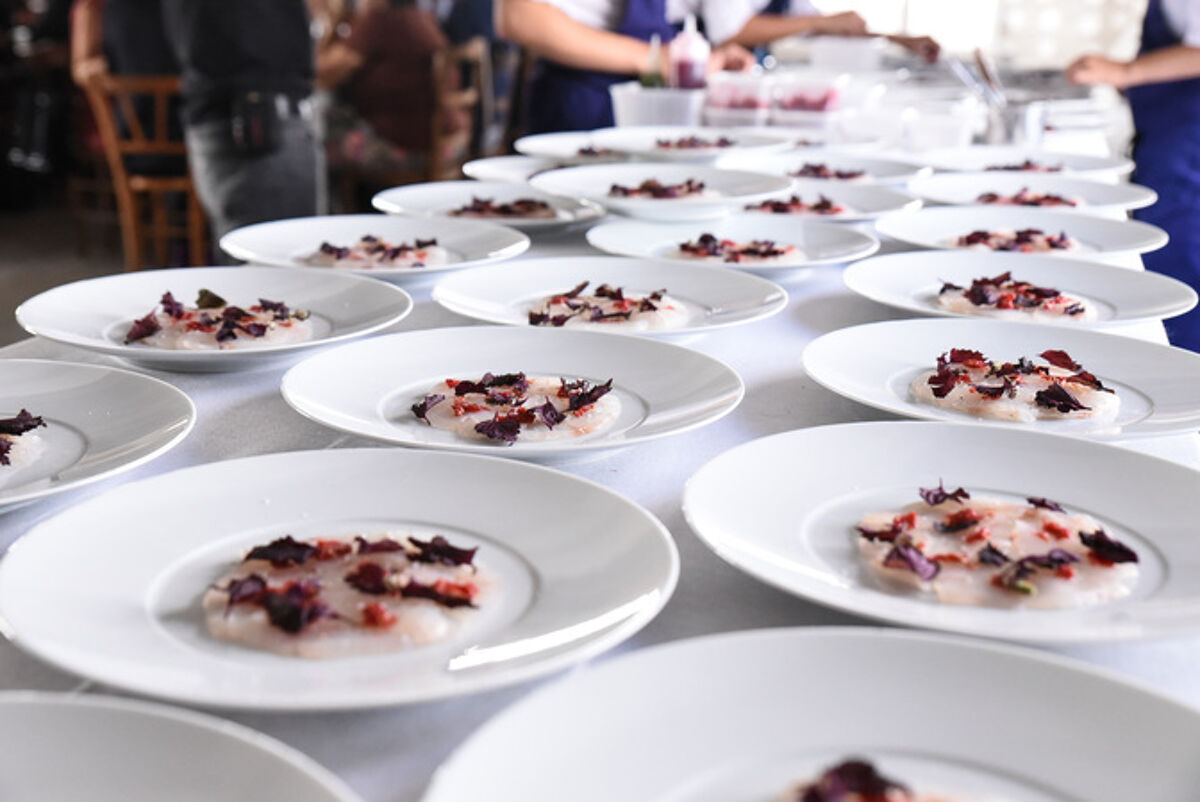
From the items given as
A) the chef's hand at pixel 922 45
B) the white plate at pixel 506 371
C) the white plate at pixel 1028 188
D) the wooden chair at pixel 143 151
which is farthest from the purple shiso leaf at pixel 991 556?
the wooden chair at pixel 143 151

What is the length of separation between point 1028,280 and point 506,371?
2.67 feet

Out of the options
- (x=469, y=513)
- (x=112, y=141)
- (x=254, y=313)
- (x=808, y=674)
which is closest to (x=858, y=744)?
(x=808, y=674)

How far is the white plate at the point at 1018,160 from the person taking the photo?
245cm

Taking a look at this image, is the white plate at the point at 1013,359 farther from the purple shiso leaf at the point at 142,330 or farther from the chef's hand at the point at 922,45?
the chef's hand at the point at 922,45

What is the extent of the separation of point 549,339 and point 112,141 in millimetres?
3449

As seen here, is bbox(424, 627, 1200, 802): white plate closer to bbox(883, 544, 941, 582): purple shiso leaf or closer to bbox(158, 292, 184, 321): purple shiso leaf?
bbox(883, 544, 941, 582): purple shiso leaf

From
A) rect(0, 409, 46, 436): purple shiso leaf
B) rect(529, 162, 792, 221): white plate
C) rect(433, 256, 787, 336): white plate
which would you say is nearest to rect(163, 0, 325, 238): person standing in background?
rect(529, 162, 792, 221): white plate

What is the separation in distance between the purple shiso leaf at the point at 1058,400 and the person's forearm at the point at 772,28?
2.63m

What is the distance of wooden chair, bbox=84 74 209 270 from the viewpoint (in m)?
3.91

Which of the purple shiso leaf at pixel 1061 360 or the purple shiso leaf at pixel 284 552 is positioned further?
the purple shiso leaf at pixel 1061 360

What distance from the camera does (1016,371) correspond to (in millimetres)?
1117

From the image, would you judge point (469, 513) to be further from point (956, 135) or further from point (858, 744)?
point (956, 135)

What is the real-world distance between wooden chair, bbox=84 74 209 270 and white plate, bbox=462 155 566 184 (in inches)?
77.6

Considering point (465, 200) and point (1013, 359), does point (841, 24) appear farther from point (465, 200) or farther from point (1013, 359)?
point (1013, 359)
